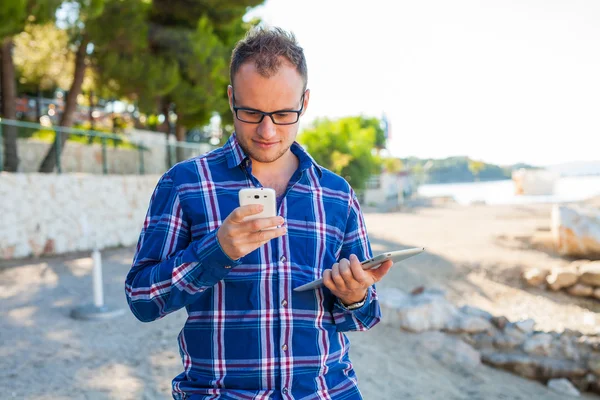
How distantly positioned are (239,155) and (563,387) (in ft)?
15.5

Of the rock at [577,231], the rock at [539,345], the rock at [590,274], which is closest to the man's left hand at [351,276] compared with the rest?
the rock at [539,345]

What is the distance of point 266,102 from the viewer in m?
1.58

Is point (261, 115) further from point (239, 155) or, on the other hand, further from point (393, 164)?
point (393, 164)

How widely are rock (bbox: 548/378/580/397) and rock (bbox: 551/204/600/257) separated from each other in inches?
277

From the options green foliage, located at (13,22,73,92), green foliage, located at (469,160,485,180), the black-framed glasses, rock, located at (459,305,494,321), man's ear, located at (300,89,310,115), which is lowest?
rock, located at (459,305,494,321)

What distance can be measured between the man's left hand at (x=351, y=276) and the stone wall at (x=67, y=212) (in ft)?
28.1

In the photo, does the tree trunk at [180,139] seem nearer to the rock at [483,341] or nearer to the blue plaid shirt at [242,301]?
the rock at [483,341]

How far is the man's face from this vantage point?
5.16ft

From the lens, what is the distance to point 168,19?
43.1 ft

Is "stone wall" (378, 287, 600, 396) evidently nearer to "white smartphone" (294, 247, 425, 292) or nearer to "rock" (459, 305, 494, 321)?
"rock" (459, 305, 494, 321)

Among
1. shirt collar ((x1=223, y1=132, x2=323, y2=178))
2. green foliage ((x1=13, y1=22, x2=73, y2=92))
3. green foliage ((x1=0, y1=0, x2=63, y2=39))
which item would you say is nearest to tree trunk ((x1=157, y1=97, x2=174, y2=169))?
green foliage ((x1=13, y1=22, x2=73, y2=92))

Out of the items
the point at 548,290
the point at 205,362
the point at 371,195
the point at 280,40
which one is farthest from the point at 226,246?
the point at 371,195

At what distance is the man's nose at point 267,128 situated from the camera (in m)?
1.59

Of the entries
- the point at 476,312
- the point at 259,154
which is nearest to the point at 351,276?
the point at 259,154
